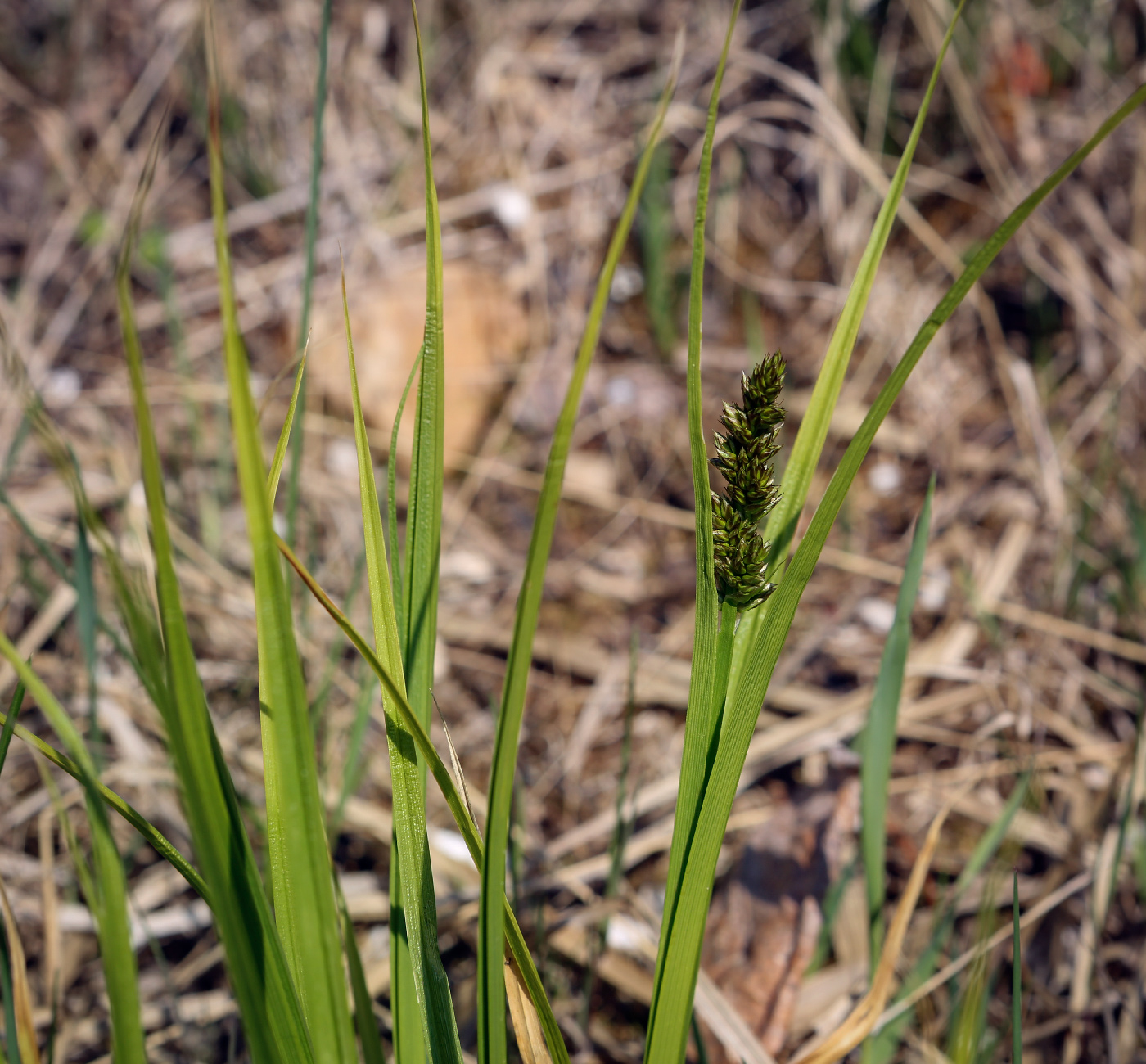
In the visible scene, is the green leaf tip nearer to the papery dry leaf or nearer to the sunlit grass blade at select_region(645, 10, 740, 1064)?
the sunlit grass blade at select_region(645, 10, 740, 1064)

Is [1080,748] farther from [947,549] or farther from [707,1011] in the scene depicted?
[707,1011]

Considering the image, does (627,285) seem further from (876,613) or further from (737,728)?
(737,728)

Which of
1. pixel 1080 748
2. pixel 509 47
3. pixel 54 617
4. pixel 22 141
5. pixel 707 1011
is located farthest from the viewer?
pixel 509 47

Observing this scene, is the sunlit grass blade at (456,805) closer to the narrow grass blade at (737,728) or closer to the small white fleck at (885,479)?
the narrow grass blade at (737,728)

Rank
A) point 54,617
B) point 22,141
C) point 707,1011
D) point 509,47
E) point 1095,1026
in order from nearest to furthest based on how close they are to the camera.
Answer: point 707,1011, point 1095,1026, point 54,617, point 22,141, point 509,47

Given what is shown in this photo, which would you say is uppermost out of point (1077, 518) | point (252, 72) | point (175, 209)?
point (252, 72)

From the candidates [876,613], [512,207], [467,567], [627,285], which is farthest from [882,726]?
[512,207]

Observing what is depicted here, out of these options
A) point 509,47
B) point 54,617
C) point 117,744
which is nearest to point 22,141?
point 509,47
